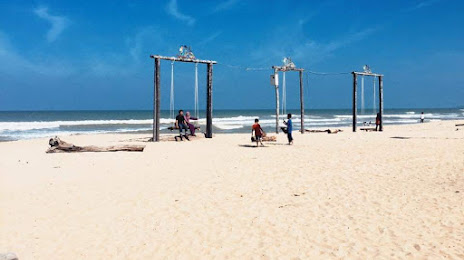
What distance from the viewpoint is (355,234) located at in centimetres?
582

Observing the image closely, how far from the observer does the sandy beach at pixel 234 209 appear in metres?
5.37

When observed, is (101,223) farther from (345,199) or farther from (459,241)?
(459,241)

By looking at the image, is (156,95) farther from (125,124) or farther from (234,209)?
(125,124)

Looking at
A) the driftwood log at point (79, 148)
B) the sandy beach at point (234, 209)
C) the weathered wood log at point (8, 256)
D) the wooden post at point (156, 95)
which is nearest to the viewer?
the weathered wood log at point (8, 256)

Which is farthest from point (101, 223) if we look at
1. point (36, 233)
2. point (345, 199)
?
point (345, 199)

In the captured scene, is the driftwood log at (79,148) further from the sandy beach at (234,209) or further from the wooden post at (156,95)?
the wooden post at (156,95)

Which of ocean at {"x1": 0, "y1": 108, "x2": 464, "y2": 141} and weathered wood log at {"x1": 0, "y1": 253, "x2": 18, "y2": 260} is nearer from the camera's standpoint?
weathered wood log at {"x1": 0, "y1": 253, "x2": 18, "y2": 260}

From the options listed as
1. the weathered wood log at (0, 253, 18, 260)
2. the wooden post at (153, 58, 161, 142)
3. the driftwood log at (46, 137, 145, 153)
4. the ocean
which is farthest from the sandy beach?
the ocean

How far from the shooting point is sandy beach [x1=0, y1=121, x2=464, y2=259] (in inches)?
211

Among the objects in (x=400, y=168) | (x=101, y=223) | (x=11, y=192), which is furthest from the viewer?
(x=400, y=168)

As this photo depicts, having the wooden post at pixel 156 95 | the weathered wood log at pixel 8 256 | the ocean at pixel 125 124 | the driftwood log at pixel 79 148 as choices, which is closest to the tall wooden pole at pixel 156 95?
the wooden post at pixel 156 95

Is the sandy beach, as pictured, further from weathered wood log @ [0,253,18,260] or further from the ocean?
the ocean

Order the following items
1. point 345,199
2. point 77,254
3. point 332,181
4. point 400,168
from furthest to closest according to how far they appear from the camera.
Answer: point 400,168 → point 332,181 → point 345,199 → point 77,254

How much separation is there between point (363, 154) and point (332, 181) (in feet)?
18.5
